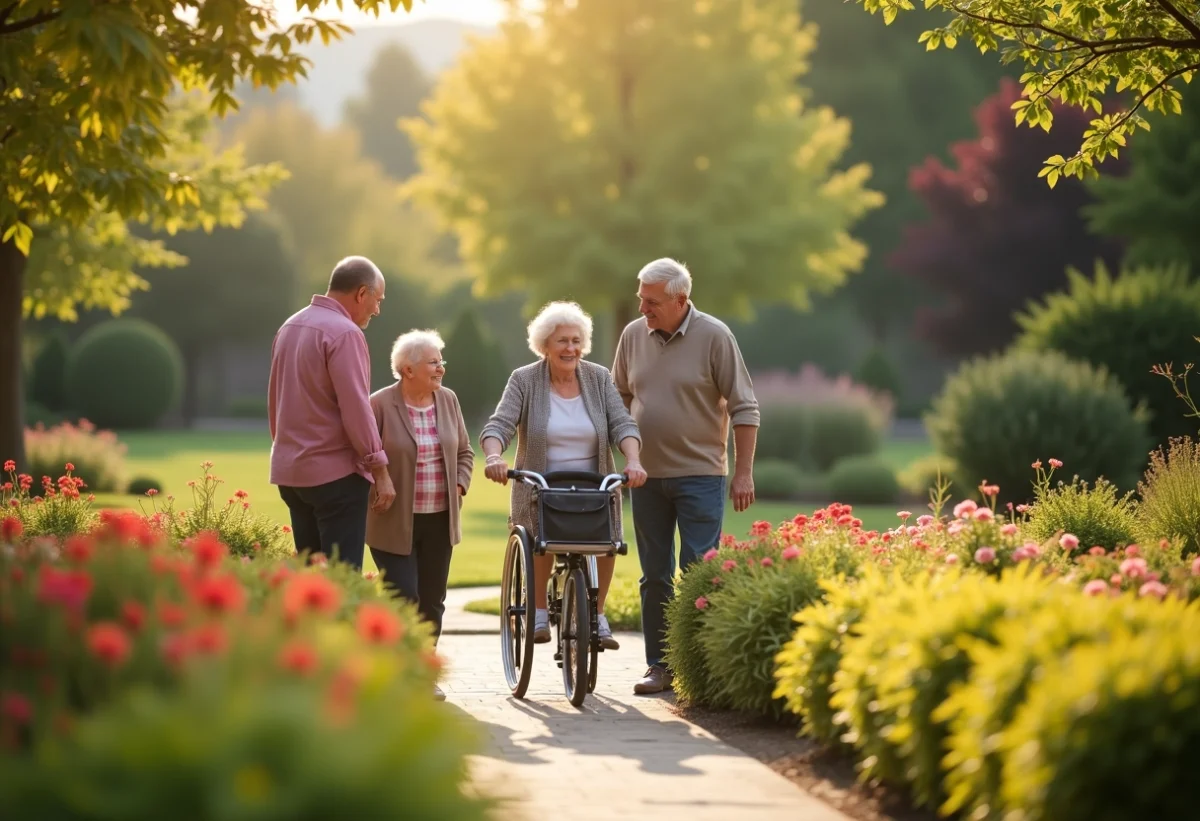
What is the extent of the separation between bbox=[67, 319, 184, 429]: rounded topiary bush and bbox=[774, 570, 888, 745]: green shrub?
3859cm

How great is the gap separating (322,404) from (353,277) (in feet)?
2.16

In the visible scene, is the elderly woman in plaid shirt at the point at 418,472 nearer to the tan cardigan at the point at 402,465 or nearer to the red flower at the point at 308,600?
the tan cardigan at the point at 402,465

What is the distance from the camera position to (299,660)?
326 cm

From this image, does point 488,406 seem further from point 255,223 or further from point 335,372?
point 335,372

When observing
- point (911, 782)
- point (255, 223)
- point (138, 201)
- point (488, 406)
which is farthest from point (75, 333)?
point (911, 782)

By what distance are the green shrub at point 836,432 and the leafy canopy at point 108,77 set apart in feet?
61.2

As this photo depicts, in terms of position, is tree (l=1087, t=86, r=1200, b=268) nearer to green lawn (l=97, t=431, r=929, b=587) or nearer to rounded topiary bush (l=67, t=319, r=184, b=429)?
green lawn (l=97, t=431, r=929, b=587)

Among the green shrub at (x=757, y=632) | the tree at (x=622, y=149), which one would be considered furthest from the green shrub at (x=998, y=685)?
the tree at (x=622, y=149)

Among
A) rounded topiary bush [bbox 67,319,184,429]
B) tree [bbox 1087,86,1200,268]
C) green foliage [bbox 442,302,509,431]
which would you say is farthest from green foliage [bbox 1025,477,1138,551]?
rounded topiary bush [bbox 67,319,184,429]

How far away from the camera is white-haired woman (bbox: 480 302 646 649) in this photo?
8.16 m

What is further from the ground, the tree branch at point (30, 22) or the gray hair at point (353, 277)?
the tree branch at point (30, 22)

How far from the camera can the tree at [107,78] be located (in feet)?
22.3

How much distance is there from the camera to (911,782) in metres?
5.16

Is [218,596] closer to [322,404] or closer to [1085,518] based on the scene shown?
[322,404]
